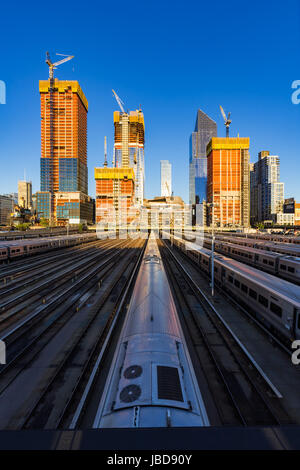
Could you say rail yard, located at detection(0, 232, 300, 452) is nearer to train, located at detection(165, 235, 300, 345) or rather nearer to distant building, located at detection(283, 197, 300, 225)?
train, located at detection(165, 235, 300, 345)

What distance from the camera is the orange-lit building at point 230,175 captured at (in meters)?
182

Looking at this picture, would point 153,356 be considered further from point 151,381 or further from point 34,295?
point 34,295

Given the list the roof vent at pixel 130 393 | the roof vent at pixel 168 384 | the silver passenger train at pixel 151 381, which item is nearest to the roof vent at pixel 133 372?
the silver passenger train at pixel 151 381

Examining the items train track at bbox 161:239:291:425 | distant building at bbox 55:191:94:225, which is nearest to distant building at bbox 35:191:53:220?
distant building at bbox 55:191:94:225

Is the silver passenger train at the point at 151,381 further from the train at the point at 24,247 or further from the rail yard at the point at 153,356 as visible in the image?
the train at the point at 24,247

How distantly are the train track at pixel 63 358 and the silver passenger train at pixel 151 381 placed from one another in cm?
383

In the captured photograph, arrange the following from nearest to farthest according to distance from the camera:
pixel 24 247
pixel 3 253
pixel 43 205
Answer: pixel 3 253, pixel 24 247, pixel 43 205

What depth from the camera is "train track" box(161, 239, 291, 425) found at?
8.86m

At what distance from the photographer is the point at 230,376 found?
10.9 m

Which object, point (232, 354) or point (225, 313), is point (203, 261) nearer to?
point (225, 313)

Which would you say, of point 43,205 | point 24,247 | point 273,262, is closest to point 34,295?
point 24,247

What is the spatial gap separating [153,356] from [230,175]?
19736 centimetres

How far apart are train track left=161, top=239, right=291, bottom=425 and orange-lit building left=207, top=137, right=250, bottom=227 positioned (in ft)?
573
